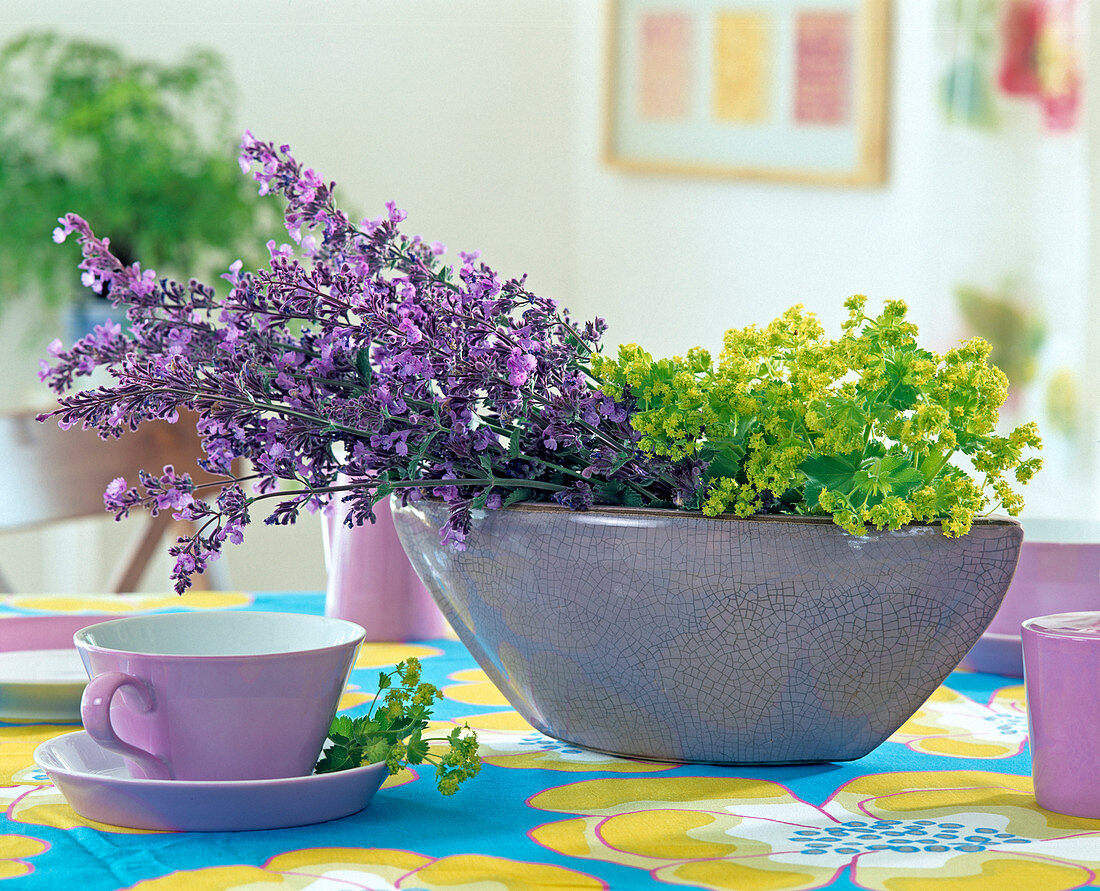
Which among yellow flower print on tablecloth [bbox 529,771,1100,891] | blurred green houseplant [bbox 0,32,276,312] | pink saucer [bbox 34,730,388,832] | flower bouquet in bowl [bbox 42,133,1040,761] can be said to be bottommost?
yellow flower print on tablecloth [bbox 529,771,1100,891]

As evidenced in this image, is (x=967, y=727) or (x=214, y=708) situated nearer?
(x=214, y=708)

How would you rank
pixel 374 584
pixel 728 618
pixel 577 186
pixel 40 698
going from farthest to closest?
pixel 577 186
pixel 374 584
pixel 40 698
pixel 728 618

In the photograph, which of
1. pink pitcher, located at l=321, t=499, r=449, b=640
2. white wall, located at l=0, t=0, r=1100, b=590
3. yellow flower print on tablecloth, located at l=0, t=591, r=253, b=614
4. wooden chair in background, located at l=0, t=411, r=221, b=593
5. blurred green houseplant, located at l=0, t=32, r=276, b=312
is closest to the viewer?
pink pitcher, located at l=321, t=499, r=449, b=640

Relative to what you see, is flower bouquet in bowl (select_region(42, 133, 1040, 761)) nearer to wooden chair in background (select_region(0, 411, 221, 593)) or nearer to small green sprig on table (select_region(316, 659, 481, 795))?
small green sprig on table (select_region(316, 659, 481, 795))

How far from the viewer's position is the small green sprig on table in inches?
21.2

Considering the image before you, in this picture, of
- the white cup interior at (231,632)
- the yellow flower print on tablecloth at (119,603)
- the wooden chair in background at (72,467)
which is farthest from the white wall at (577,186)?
the white cup interior at (231,632)

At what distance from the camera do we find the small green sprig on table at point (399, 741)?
54 cm

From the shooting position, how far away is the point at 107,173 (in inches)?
99.3

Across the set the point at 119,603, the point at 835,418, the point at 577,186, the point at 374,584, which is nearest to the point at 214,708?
the point at 835,418

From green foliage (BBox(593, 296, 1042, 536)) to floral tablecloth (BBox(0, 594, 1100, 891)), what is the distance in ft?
0.40

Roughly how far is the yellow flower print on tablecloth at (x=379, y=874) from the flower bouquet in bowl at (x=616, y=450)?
144mm

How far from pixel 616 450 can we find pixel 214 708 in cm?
21

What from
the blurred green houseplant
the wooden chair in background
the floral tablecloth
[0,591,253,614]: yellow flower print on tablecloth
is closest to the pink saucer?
the floral tablecloth

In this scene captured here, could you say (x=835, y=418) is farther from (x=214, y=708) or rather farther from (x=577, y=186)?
(x=577, y=186)
